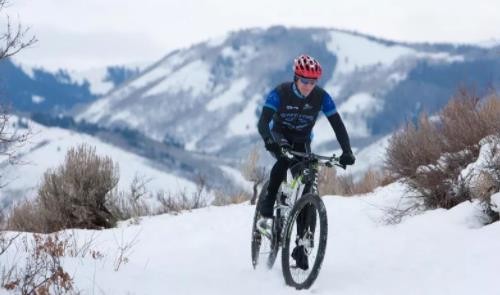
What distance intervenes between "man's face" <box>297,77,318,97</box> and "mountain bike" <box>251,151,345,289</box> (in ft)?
2.00

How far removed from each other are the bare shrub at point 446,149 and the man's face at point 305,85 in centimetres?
263

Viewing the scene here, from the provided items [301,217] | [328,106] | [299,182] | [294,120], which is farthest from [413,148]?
[301,217]

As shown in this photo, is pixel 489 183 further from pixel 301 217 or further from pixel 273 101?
pixel 273 101

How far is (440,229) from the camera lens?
767cm

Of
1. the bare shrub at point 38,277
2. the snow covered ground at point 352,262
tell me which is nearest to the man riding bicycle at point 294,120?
the snow covered ground at point 352,262

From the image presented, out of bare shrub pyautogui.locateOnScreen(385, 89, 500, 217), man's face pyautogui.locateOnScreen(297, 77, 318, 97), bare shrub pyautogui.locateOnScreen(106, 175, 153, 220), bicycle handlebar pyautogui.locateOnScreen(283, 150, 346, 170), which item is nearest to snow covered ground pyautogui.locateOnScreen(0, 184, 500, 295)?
bare shrub pyautogui.locateOnScreen(385, 89, 500, 217)

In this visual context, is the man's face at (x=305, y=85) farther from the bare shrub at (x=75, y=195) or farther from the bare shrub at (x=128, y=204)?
the bare shrub at (x=128, y=204)

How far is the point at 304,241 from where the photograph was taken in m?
6.39

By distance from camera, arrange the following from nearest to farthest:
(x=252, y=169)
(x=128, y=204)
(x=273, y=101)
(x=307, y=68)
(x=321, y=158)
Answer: (x=321, y=158) → (x=307, y=68) → (x=273, y=101) → (x=128, y=204) → (x=252, y=169)

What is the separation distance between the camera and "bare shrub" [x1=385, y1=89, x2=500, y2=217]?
846cm

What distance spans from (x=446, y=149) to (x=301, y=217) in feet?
11.3

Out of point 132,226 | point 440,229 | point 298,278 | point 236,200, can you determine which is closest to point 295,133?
point 298,278

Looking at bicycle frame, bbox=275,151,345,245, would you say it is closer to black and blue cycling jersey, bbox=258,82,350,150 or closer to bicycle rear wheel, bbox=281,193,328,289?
bicycle rear wheel, bbox=281,193,328,289

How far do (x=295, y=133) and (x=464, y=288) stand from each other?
2.16 meters
